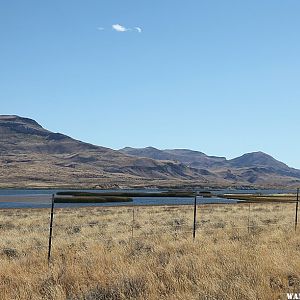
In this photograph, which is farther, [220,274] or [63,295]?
[220,274]

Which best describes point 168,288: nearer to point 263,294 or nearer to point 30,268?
point 263,294

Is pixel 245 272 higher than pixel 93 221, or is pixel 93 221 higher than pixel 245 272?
pixel 245 272

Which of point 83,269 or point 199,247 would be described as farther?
point 199,247

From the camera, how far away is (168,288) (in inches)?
339

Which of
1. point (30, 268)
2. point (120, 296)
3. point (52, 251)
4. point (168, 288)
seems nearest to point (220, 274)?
point (168, 288)

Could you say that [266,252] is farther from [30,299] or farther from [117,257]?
[30,299]

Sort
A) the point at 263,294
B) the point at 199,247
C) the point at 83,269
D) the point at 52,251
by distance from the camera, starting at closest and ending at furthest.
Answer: the point at 263,294, the point at 83,269, the point at 199,247, the point at 52,251

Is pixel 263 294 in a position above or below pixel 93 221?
above

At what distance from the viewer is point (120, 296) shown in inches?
329

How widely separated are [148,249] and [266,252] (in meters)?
4.61

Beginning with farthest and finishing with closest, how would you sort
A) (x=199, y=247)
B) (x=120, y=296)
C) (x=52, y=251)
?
(x=52, y=251) < (x=199, y=247) < (x=120, y=296)

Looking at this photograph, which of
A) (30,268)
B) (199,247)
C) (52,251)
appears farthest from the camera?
(52,251)

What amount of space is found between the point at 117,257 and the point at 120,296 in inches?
158

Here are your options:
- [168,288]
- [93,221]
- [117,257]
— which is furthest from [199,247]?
[93,221]
